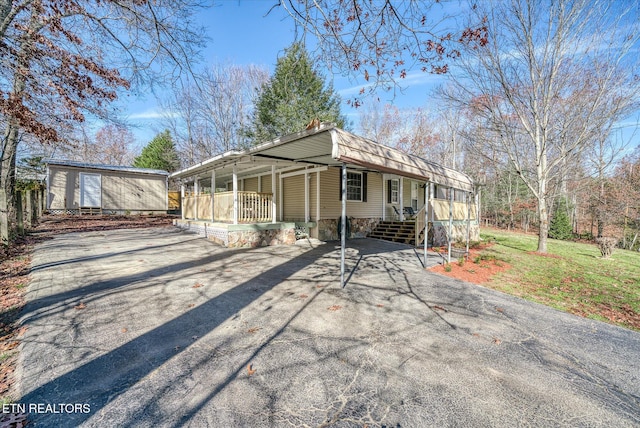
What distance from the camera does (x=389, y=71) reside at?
12.9ft

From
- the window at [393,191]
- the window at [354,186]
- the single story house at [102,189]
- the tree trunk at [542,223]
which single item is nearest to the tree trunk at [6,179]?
the single story house at [102,189]

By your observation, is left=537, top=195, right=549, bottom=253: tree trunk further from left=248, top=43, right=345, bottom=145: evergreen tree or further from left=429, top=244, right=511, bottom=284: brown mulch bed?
left=248, top=43, right=345, bottom=145: evergreen tree

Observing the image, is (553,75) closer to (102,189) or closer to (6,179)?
(6,179)

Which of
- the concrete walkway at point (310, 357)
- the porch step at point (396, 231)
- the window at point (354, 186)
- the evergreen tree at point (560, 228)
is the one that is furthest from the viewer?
the evergreen tree at point (560, 228)

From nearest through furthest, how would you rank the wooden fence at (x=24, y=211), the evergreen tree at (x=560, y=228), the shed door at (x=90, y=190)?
1. the wooden fence at (x=24, y=211)
2. the shed door at (x=90, y=190)
3. the evergreen tree at (x=560, y=228)

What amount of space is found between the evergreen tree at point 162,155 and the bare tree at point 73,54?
71.3ft

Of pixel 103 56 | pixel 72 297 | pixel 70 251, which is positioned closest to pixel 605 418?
pixel 72 297

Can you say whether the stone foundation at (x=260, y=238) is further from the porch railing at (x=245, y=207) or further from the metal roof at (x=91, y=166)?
the metal roof at (x=91, y=166)

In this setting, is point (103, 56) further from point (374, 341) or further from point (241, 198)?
point (374, 341)

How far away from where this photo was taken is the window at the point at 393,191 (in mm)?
12898

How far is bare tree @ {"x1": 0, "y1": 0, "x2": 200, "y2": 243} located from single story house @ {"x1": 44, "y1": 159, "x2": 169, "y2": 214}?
14662 mm

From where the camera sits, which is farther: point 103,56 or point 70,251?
point 70,251

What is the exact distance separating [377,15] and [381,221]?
380 inches

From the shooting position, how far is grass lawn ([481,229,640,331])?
4.38 m
